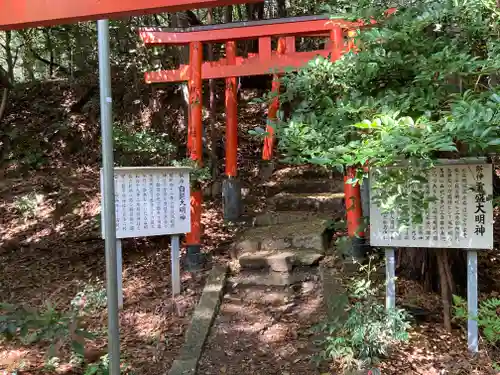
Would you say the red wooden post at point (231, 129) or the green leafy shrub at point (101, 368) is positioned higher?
the red wooden post at point (231, 129)

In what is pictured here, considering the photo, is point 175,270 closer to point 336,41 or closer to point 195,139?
point 195,139

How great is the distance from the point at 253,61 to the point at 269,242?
8.27 feet

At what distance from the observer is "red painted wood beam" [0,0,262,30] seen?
1.91 meters

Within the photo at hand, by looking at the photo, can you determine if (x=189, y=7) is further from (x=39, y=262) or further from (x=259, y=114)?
(x=259, y=114)

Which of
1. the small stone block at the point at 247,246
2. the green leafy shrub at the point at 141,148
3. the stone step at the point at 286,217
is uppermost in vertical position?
the green leafy shrub at the point at 141,148

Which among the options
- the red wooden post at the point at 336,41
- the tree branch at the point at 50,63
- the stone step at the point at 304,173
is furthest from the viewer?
the tree branch at the point at 50,63

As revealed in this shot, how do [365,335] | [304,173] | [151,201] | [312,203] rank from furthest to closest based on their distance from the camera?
[304,173], [312,203], [151,201], [365,335]

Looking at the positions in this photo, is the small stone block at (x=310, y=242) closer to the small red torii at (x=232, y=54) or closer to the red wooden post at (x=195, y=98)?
the small red torii at (x=232, y=54)

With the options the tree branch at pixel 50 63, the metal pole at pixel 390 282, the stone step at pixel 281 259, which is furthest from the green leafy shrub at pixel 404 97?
the tree branch at pixel 50 63

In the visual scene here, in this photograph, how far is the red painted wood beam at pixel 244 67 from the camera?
6.09m

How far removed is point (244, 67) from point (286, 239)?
2483 millimetres

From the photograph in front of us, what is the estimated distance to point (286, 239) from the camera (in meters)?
5.59

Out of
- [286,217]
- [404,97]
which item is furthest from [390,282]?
[286,217]

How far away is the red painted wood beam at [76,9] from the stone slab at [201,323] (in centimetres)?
272
